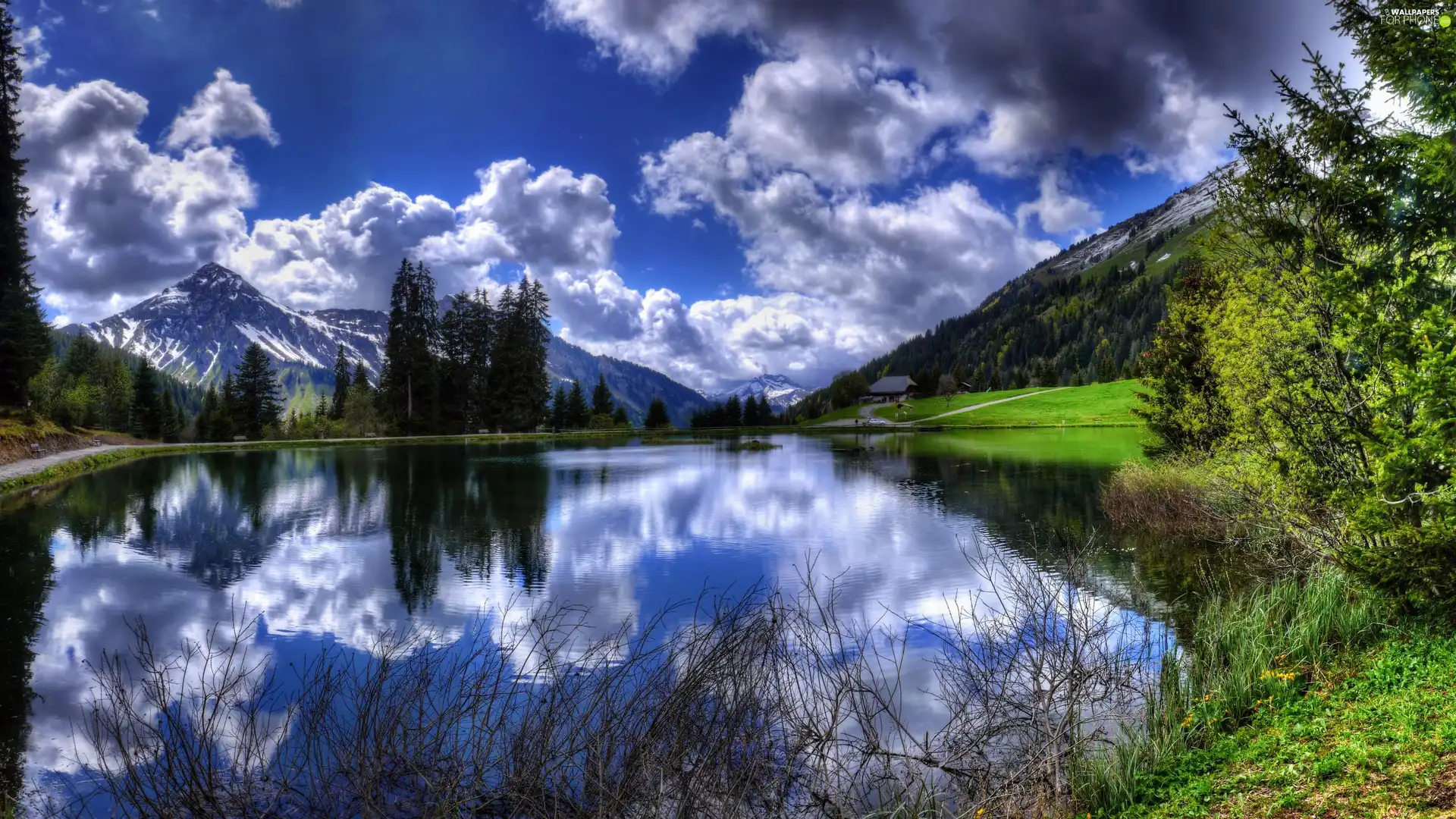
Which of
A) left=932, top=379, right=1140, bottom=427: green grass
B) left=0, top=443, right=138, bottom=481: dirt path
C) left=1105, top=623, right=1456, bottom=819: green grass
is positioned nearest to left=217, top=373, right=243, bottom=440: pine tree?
left=0, top=443, right=138, bottom=481: dirt path

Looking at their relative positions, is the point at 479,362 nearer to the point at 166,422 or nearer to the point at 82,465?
the point at 166,422

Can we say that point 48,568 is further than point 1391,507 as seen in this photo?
Yes

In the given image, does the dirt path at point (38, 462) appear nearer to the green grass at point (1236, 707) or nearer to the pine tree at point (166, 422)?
the pine tree at point (166, 422)

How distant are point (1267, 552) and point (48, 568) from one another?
1244 inches

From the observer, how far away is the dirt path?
3319 centimetres

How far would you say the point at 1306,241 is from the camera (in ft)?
37.1

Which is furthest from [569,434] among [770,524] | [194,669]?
[194,669]

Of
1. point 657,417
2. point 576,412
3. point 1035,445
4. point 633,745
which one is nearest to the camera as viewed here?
point 633,745

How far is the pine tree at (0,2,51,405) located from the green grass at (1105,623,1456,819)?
2431 inches

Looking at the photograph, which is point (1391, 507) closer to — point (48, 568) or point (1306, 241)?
point (1306, 241)

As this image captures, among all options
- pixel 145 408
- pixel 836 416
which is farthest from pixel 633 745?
pixel 836 416

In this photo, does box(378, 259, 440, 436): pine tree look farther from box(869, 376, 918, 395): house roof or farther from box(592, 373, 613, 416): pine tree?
box(869, 376, 918, 395): house roof

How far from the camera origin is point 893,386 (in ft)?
492

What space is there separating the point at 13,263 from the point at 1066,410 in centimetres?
10938
